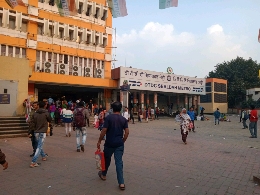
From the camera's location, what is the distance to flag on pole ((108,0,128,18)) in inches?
387

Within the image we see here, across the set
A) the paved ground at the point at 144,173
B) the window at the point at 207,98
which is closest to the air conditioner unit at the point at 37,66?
the paved ground at the point at 144,173

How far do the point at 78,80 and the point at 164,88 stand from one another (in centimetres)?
1084

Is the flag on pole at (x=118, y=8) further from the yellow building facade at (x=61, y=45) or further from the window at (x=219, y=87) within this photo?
the window at (x=219, y=87)

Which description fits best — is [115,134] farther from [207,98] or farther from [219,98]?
[219,98]

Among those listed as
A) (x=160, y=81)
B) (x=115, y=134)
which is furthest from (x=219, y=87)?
(x=115, y=134)

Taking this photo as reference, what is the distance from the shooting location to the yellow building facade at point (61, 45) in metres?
20.3

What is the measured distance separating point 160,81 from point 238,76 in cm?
3264

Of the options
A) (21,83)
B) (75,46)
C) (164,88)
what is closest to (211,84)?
(164,88)

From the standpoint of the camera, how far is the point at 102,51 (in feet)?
82.7

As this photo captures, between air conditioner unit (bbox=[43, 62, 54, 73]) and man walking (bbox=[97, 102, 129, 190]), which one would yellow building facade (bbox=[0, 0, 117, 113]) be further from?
man walking (bbox=[97, 102, 129, 190])

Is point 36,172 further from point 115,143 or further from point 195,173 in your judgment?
point 195,173

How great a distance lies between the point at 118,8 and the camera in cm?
999

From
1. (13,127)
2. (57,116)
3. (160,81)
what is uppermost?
(160,81)

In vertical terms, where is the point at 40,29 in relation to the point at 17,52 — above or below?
above
